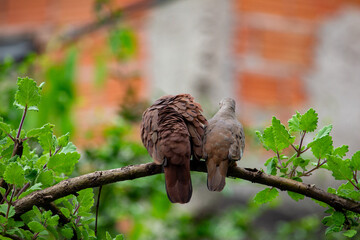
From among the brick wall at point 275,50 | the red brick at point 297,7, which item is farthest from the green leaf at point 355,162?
the red brick at point 297,7

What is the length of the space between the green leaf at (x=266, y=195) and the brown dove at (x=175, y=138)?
16 centimetres

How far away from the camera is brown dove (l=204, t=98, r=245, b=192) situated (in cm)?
146

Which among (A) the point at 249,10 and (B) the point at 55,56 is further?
(B) the point at 55,56

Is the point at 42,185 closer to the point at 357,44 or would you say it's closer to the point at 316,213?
the point at 316,213

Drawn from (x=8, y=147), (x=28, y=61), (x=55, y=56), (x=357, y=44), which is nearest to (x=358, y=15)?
(x=357, y=44)

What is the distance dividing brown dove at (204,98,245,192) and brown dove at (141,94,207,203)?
3 centimetres

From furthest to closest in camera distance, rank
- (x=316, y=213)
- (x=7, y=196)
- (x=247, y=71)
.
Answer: (x=247, y=71) → (x=316, y=213) → (x=7, y=196)

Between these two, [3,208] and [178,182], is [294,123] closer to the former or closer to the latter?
[178,182]

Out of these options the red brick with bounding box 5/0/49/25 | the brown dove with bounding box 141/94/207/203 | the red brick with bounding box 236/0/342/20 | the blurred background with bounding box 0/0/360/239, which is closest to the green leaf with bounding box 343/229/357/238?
the brown dove with bounding box 141/94/207/203

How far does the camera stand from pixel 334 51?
443 centimetres

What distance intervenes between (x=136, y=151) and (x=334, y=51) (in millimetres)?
2189

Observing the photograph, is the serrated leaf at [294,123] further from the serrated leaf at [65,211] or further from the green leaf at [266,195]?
the serrated leaf at [65,211]

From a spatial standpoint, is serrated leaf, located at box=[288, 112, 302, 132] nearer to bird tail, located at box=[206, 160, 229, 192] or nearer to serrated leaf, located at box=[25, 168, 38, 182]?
bird tail, located at box=[206, 160, 229, 192]

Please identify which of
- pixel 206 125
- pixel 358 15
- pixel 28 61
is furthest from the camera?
pixel 358 15
